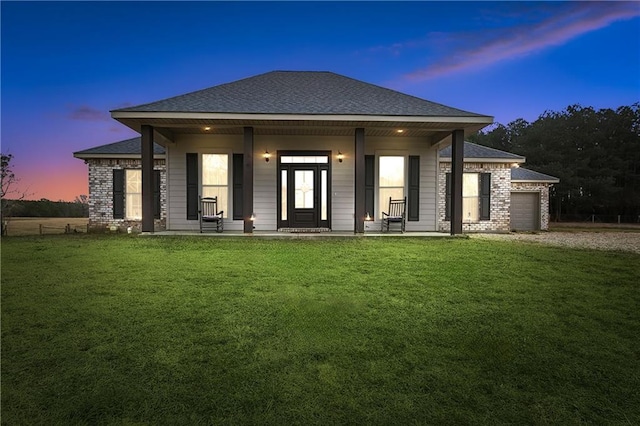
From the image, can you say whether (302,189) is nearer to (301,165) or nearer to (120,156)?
(301,165)

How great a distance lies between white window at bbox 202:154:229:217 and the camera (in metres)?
10.7

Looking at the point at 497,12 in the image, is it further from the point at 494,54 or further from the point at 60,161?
the point at 60,161

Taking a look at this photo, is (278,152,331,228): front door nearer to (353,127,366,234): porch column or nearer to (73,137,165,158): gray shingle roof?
(353,127,366,234): porch column

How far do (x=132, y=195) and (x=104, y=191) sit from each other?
104 centimetres

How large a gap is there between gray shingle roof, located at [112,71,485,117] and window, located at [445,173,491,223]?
4.19 metres

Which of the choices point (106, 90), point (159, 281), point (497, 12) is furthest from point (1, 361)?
point (106, 90)

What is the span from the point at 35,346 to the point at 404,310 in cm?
332

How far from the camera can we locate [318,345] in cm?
275

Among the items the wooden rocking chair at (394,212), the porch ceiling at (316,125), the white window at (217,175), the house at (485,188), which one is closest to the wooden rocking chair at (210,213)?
the white window at (217,175)

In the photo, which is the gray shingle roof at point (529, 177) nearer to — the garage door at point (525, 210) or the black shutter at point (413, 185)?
the garage door at point (525, 210)

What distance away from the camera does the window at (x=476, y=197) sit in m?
12.7

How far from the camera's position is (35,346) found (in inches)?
107

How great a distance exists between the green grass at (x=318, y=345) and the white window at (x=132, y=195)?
23.3 ft

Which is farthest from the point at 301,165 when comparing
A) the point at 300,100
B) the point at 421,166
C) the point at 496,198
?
the point at 496,198
